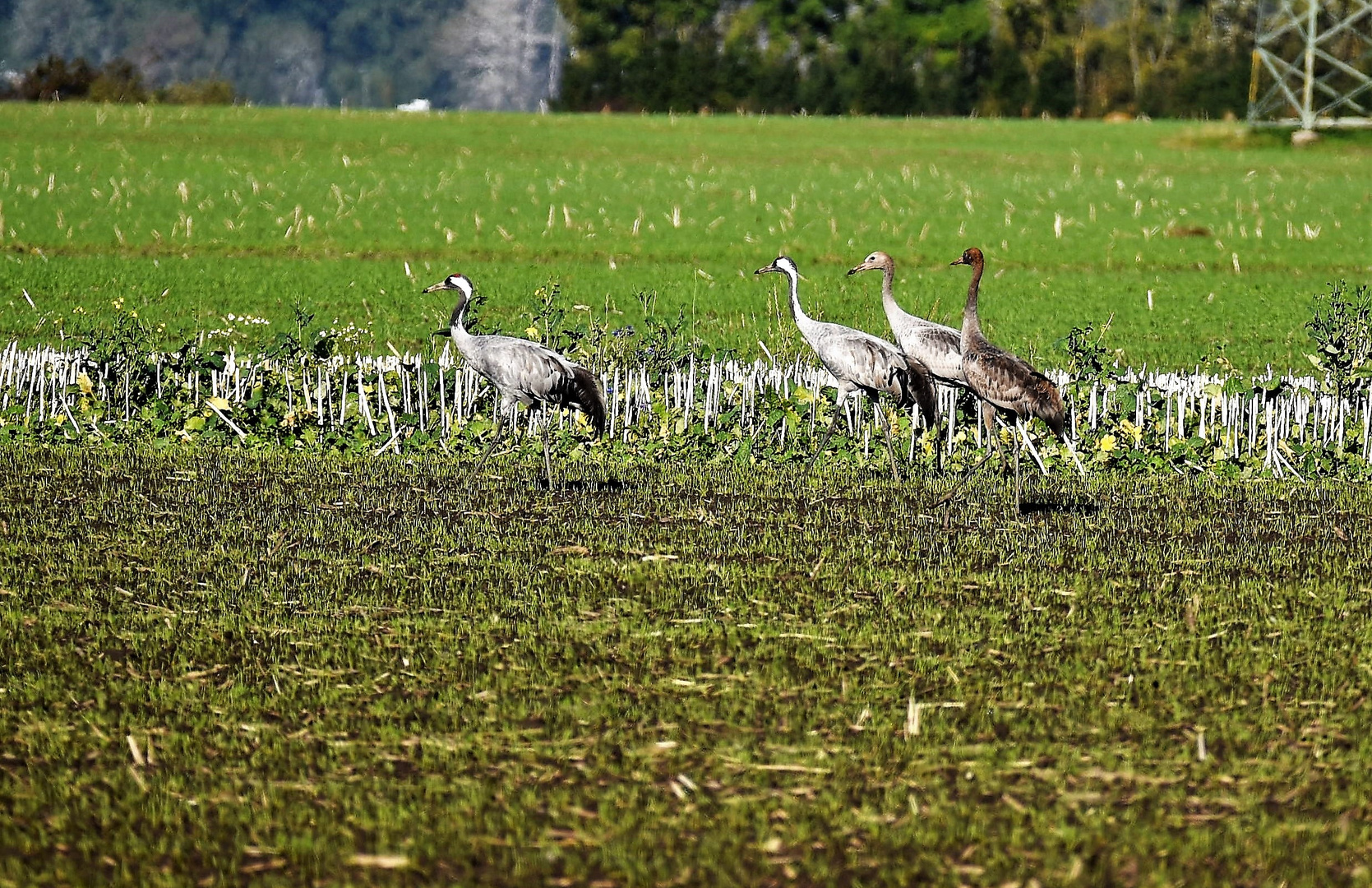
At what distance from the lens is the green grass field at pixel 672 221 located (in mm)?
22391

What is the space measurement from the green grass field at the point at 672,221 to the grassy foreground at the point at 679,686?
211 inches

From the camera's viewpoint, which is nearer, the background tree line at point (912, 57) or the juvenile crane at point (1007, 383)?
the juvenile crane at point (1007, 383)

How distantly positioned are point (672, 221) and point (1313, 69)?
134ft

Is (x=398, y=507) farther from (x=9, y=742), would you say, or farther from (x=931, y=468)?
(x=9, y=742)

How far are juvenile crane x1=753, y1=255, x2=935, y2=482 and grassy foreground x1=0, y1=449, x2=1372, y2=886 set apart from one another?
671 millimetres

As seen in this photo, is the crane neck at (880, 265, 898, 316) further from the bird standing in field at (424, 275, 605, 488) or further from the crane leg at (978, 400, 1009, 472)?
the bird standing in field at (424, 275, 605, 488)

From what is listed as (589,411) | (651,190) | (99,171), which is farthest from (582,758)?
(99,171)

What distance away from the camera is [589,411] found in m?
11.6

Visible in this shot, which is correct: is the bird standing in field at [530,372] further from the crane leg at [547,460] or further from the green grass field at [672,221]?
the green grass field at [672,221]

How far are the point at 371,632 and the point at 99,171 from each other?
36.4 meters

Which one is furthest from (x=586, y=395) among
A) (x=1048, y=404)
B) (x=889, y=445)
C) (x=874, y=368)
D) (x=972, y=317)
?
(x=1048, y=404)

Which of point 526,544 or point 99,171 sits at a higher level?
point 99,171

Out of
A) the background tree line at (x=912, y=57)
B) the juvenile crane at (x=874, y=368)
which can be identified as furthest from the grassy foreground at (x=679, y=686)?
the background tree line at (x=912, y=57)

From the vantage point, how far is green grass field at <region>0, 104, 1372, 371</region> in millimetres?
22391
